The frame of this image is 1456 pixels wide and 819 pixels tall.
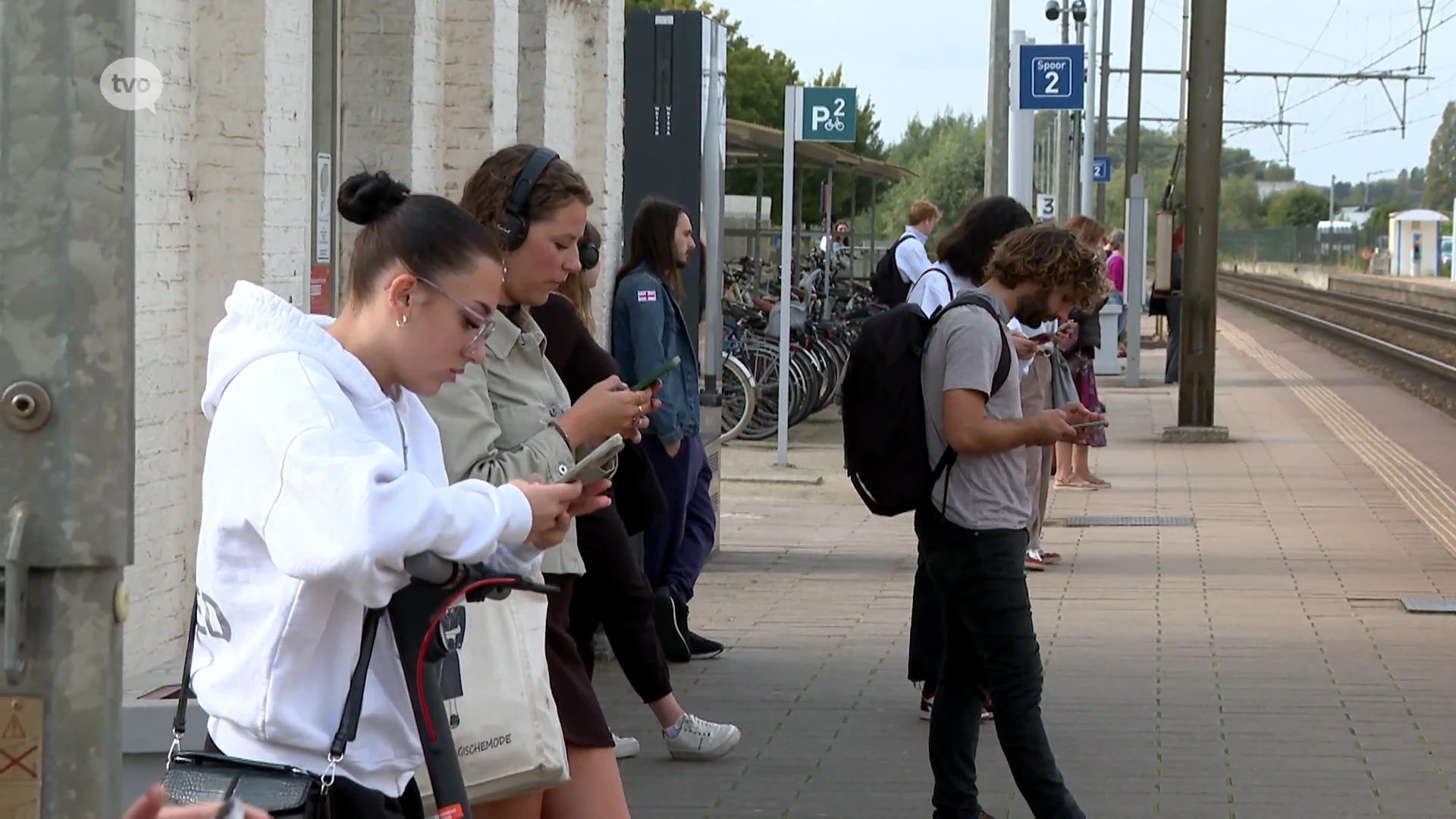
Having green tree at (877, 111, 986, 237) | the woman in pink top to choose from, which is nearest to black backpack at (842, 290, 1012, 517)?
the woman in pink top

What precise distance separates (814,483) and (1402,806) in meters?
9.23

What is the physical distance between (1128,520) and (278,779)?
36.3ft

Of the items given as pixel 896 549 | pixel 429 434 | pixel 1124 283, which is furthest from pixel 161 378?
pixel 1124 283

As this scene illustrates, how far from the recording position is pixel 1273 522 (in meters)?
12.9

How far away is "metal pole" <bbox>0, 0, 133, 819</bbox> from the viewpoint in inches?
100

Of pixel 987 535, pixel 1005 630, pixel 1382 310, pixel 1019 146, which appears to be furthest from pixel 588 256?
pixel 1382 310

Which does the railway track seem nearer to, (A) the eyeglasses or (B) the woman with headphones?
(B) the woman with headphones

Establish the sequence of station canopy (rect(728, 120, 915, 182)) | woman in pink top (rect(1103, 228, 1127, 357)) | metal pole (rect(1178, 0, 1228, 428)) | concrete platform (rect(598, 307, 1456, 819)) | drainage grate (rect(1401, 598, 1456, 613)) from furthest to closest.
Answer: woman in pink top (rect(1103, 228, 1127, 357)), station canopy (rect(728, 120, 915, 182)), metal pole (rect(1178, 0, 1228, 428)), drainage grate (rect(1401, 598, 1456, 613)), concrete platform (rect(598, 307, 1456, 819))

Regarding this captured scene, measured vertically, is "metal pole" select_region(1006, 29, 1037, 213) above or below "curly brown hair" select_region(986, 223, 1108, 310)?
above

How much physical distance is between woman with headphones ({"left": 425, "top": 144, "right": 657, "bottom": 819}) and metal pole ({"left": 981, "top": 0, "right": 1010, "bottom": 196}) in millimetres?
15553

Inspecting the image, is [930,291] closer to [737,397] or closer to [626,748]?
[626,748]

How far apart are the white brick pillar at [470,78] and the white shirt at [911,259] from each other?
18.4ft

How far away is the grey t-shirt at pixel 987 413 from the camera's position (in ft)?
17.4

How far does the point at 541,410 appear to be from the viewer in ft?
12.9
